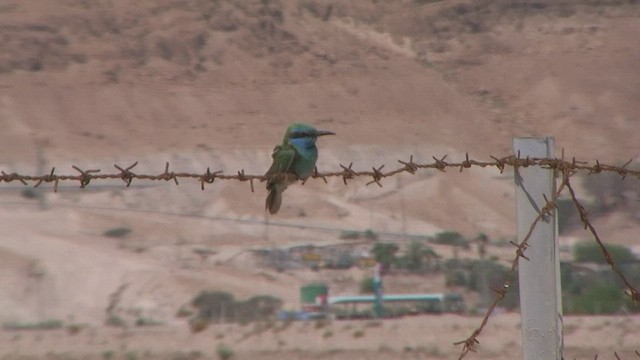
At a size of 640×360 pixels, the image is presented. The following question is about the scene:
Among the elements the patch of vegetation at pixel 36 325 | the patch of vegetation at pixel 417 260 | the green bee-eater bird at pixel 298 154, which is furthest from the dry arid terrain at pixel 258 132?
the green bee-eater bird at pixel 298 154

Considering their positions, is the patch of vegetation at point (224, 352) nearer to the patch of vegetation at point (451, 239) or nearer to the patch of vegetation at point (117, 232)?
the patch of vegetation at point (451, 239)

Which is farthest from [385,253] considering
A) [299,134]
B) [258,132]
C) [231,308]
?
[299,134]

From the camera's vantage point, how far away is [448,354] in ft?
85.5

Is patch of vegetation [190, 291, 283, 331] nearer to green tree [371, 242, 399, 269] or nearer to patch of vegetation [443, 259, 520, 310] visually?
green tree [371, 242, 399, 269]

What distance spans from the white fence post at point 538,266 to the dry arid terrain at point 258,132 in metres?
25.1

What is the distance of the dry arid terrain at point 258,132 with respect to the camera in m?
35.8

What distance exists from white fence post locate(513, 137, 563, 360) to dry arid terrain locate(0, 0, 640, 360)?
25.1 metres

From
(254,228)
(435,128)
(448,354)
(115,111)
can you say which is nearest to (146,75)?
(115,111)

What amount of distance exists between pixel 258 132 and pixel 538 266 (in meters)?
50.3

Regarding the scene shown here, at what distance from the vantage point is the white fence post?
3.71 metres

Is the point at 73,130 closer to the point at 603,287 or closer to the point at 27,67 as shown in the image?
the point at 27,67

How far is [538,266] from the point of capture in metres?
3.72

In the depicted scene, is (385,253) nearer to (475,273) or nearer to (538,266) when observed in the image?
(475,273)

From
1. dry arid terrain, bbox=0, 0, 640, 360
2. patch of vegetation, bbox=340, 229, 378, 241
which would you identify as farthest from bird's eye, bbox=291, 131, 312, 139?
patch of vegetation, bbox=340, 229, 378, 241
